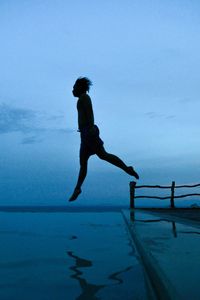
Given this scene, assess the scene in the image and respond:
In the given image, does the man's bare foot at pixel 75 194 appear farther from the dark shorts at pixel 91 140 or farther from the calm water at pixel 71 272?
the calm water at pixel 71 272

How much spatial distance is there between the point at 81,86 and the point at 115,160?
1.07 meters

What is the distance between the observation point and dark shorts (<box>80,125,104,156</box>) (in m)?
4.66

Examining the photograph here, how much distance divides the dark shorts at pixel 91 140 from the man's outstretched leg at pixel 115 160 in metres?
0.08

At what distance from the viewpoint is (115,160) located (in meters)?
4.92

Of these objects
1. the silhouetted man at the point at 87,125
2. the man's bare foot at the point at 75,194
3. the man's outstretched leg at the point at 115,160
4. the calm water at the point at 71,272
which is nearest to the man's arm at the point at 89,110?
the silhouetted man at the point at 87,125

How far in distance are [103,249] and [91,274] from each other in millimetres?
887

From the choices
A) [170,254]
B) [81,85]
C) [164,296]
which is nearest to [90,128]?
[81,85]

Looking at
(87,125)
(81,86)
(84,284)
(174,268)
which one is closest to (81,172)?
(87,125)

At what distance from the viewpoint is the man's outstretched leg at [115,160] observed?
15.9 feet

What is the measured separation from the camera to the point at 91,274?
1.67 metres

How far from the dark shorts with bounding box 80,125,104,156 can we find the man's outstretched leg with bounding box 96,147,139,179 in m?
0.08

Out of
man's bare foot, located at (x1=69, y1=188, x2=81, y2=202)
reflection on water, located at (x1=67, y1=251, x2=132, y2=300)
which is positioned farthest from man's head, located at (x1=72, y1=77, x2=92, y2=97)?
reflection on water, located at (x1=67, y1=251, x2=132, y2=300)

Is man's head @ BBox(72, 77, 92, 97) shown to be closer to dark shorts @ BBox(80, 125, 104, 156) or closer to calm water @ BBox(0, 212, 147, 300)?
dark shorts @ BBox(80, 125, 104, 156)

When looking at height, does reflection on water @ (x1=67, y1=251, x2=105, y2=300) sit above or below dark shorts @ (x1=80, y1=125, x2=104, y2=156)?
below
